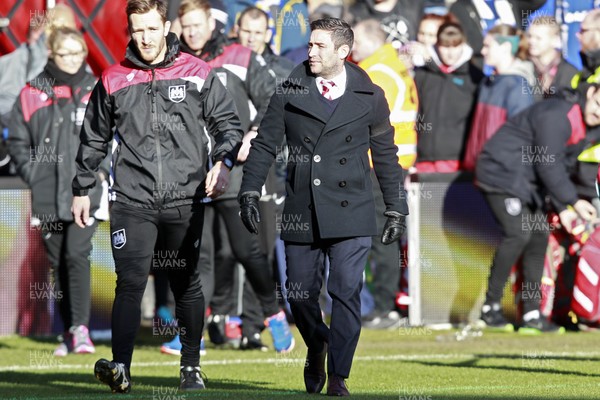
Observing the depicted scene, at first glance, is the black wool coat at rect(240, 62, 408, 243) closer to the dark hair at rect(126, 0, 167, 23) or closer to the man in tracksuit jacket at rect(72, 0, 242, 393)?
the man in tracksuit jacket at rect(72, 0, 242, 393)

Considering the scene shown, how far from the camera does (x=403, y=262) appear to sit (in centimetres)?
1587

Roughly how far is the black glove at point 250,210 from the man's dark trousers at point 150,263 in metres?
0.50

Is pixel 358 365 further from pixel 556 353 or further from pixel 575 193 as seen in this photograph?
pixel 575 193

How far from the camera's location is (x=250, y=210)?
30.8 feet

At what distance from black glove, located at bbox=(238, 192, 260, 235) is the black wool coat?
0.05 metres

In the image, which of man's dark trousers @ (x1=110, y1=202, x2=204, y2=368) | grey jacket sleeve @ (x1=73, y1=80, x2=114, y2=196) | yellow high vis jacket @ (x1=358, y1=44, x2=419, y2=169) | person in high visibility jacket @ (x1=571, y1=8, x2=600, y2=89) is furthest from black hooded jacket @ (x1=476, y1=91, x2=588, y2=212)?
grey jacket sleeve @ (x1=73, y1=80, x2=114, y2=196)

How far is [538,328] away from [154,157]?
679 centimetres

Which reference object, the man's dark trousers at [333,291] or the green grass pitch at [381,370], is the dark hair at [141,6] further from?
the green grass pitch at [381,370]

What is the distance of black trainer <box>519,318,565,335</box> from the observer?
15320mm

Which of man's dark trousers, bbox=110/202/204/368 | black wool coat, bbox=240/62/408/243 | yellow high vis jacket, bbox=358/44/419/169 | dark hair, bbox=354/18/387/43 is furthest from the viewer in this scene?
dark hair, bbox=354/18/387/43

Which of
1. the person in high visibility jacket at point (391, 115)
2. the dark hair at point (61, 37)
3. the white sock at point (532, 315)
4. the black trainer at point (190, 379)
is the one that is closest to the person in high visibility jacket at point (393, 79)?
the person in high visibility jacket at point (391, 115)

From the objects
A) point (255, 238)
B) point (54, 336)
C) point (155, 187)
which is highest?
point (155, 187)

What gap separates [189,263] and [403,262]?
6248mm

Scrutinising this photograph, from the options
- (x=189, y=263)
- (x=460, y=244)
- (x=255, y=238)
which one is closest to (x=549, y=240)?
(x=460, y=244)
